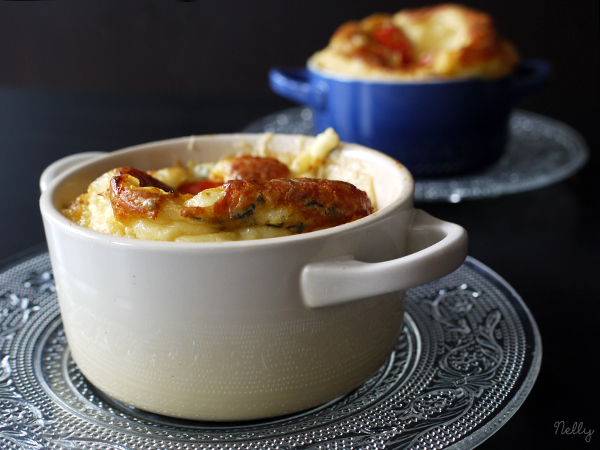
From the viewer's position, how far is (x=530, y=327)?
2.45ft

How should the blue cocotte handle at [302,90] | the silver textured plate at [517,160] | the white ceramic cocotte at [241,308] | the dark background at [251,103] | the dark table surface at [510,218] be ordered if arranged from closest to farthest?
the white ceramic cocotte at [241,308] < the dark table surface at [510,218] < the dark background at [251,103] < the silver textured plate at [517,160] < the blue cocotte handle at [302,90]

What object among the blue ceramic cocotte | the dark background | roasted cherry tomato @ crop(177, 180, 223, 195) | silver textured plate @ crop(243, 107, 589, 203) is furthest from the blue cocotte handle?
roasted cherry tomato @ crop(177, 180, 223, 195)

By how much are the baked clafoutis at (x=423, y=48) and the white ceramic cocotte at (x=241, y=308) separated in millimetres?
740

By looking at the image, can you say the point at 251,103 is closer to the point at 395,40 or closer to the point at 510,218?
the point at 395,40

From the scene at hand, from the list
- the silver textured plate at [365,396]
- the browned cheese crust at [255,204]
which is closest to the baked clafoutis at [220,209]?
the browned cheese crust at [255,204]

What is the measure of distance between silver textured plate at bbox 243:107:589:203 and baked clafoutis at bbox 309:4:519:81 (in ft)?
0.66

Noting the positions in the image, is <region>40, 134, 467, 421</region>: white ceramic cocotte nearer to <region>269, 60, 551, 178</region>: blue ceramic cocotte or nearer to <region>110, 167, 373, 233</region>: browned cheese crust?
<region>110, 167, 373, 233</region>: browned cheese crust

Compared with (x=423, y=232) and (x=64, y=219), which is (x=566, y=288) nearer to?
(x=423, y=232)

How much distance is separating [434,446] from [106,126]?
1.48 meters

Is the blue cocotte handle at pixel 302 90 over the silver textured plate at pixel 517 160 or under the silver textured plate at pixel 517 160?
over

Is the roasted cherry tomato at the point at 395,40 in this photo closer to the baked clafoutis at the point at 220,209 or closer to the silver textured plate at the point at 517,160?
the silver textured plate at the point at 517,160

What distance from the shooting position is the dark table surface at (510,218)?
708mm

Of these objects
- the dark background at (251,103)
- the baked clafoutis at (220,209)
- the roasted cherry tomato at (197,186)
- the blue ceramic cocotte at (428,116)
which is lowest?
the dark background at (251,103)

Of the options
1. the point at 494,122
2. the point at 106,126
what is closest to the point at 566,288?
the point at 494,122
